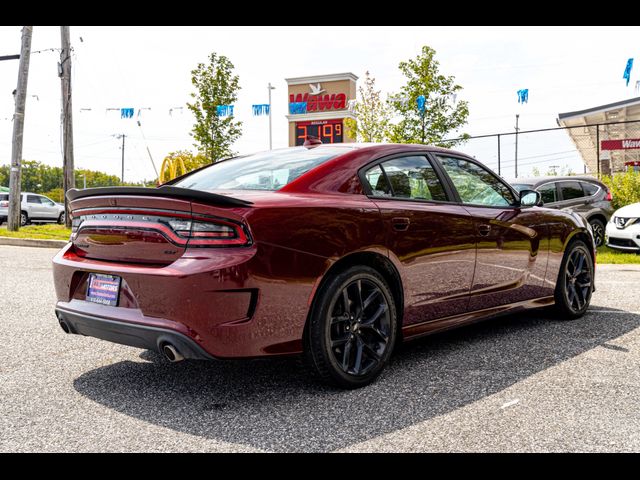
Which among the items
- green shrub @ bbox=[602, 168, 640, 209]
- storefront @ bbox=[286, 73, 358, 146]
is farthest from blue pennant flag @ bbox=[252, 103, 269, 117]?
green shrub @ bbox=[602, 168, 640, 209]

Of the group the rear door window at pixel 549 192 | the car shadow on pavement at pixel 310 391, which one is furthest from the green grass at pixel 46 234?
the car shadow on pavement at pixel 310 391

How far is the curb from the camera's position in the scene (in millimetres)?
15320

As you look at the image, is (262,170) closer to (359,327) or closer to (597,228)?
(359,327)

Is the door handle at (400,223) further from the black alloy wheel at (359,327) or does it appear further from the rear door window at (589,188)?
the rear door window at (589,188)

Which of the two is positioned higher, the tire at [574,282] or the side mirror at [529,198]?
the side mirror at [529,198]

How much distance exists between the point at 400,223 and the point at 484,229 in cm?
94

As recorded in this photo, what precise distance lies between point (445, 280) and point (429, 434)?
4.75 ft

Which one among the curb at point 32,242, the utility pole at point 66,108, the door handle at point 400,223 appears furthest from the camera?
the utility pole at point 66,108

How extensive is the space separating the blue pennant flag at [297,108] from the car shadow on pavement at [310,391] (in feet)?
110

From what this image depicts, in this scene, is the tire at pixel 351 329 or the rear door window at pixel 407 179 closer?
the tire at pixel 351 329

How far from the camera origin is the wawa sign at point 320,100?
36.8 m

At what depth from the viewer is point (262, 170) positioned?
4.05m

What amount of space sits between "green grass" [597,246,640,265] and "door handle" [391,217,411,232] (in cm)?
846
